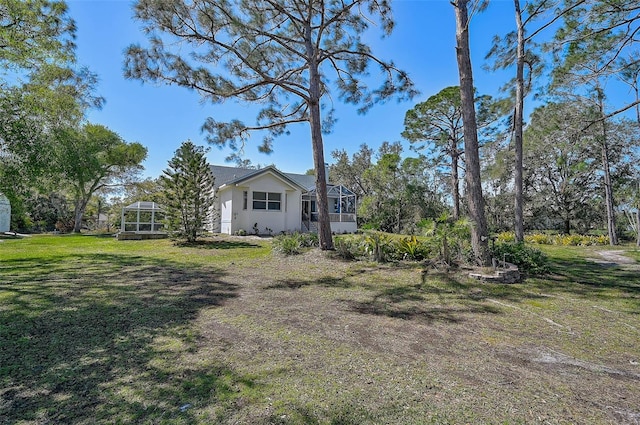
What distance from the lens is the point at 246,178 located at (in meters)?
16.9

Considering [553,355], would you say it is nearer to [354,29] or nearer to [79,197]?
[354,29]

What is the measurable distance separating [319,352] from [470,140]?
576 cm

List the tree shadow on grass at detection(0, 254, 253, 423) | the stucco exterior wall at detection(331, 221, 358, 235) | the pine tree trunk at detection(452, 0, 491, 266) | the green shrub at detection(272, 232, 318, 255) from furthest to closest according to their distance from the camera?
the stucco exterior wall at detection(331, 221, 358, 235), the green shrub at detection(272, 232, 318, 255), the pine tree trunk at detection(452, 0, 491, 266), the tree shadow on grass at detection(0, 254, 253, 423)

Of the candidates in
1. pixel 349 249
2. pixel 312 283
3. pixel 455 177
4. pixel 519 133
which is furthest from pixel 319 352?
pixel 455 177

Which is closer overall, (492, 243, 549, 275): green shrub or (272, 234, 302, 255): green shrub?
(492, 243, 549, 275): green shrub

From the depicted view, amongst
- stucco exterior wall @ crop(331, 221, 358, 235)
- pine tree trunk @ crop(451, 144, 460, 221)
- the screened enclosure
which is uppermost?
pine tree trunk @ crop(451, 144, 460, 221)

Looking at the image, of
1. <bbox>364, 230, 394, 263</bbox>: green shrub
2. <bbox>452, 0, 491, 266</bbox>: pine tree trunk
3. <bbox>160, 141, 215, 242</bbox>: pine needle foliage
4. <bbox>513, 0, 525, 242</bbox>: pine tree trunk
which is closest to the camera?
<bbox>452, 0, 491, 266</bbox>: pine tree trunk

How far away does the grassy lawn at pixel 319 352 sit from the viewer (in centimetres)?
213

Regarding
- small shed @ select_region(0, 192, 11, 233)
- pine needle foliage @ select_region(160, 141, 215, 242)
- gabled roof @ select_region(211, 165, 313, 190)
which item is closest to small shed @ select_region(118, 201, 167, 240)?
gabled roof @ select_region(211, 165, 313, 190)

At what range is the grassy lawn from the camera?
2129 mm

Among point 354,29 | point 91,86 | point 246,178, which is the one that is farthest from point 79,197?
point 354,29

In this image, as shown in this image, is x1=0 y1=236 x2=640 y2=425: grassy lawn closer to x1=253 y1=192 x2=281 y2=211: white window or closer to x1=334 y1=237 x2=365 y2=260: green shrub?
x1=334 y1=237 x2=365 y2=260: green shrub

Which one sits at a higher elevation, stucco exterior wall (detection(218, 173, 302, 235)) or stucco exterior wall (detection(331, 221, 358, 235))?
stucco exterior wall (detection(218, 173, 302, 235))

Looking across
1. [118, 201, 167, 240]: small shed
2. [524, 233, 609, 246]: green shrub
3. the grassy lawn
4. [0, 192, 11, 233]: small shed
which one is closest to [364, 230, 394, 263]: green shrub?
the grassy lawn
